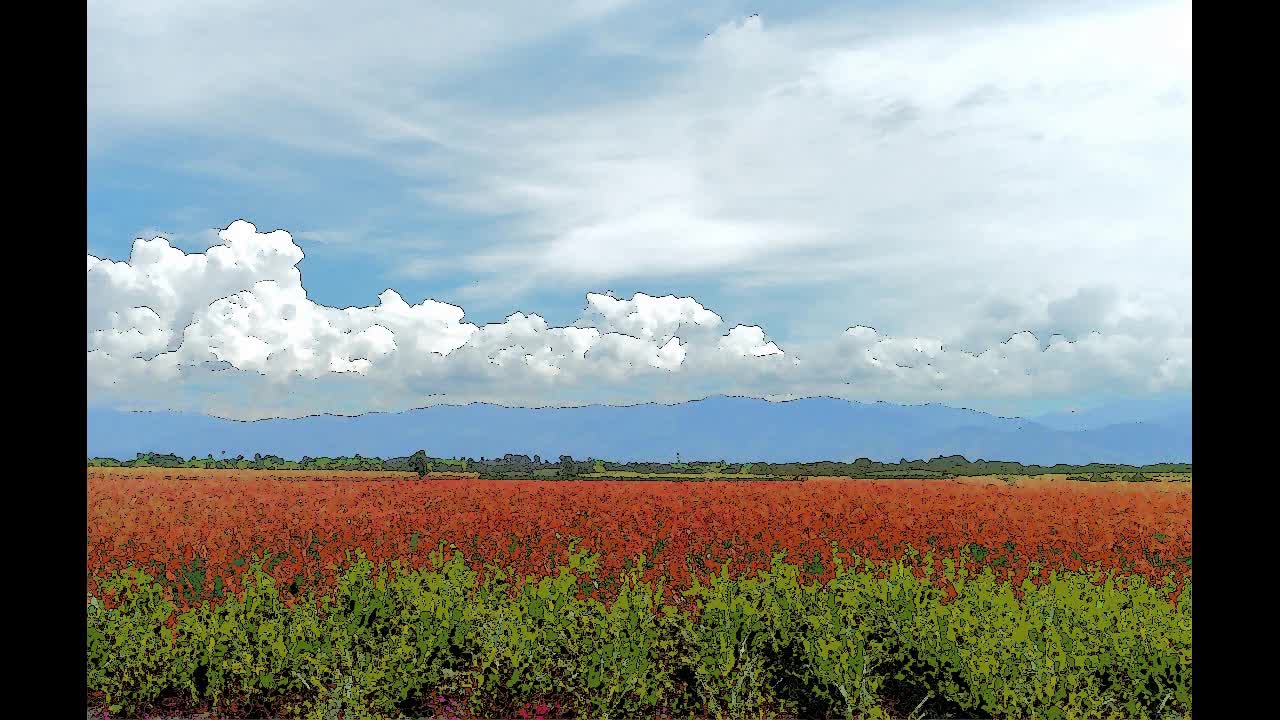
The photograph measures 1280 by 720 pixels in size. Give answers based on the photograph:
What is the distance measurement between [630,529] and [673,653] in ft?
17.5

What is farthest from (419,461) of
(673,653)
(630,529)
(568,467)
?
(673,653)

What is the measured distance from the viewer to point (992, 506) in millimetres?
15219

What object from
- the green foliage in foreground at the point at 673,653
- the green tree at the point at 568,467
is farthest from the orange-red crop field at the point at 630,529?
the green tree at the point at 568,467

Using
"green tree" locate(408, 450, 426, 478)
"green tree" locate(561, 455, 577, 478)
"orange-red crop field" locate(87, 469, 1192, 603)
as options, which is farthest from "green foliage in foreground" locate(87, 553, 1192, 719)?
"green tree" locate(408, 450, 426, 478)

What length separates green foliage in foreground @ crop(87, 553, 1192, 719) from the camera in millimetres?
6617

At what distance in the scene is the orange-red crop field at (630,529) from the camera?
414 inches

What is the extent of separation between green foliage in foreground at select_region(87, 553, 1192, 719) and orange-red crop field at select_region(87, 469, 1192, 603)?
148 cm

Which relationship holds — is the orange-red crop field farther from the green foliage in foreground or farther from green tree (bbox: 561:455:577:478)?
green tree (bbox: 561:455:577:478)

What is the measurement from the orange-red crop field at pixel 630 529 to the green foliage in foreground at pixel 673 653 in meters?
1.48
